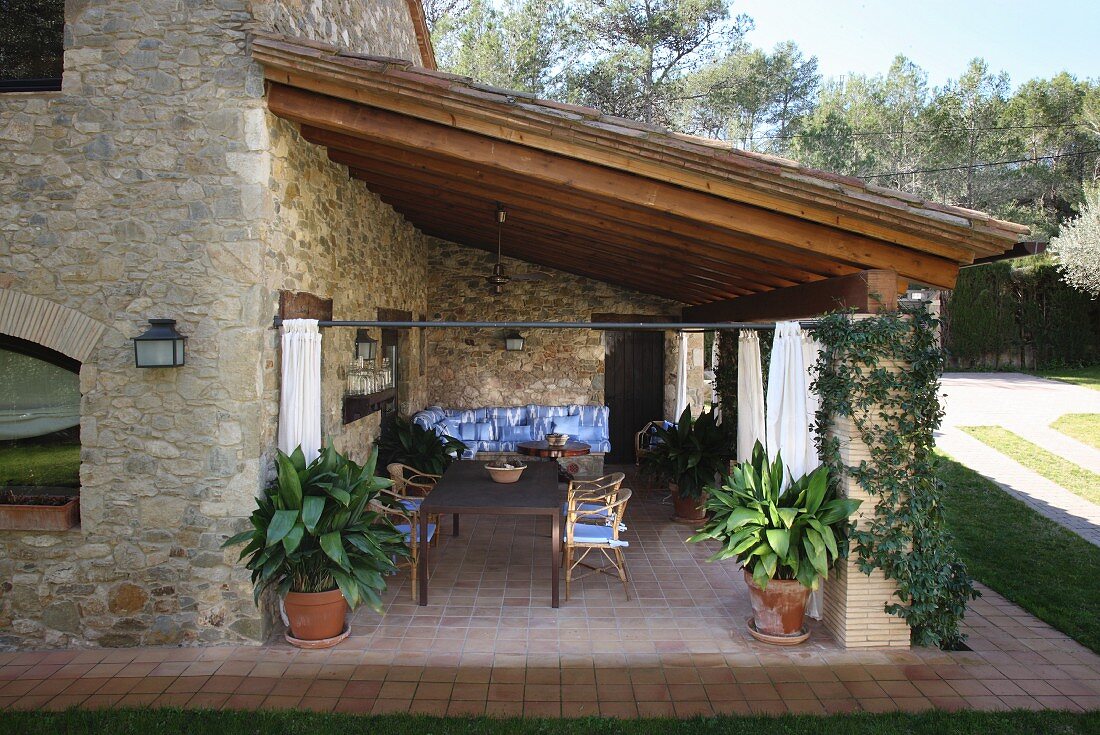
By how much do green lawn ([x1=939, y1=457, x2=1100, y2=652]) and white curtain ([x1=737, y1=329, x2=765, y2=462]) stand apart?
6.15 feet

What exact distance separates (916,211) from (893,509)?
1.92 m

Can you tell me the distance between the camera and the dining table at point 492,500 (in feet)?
→ 17.5

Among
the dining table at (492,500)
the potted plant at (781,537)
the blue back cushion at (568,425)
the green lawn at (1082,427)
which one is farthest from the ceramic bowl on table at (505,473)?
the green lawn at (1082,427)

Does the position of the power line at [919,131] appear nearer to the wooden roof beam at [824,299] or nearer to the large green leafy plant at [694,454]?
the large green leafy plant at [694,454]

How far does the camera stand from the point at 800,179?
4.05 metres

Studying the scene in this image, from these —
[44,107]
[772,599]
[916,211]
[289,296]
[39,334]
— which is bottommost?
[772,599]

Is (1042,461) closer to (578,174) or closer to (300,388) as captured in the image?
(578,174)

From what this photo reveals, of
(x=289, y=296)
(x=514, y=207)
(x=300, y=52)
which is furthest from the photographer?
(x=514, y=207)

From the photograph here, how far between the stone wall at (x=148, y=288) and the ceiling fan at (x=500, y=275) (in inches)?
92.7

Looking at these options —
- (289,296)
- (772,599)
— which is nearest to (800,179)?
(772,599)

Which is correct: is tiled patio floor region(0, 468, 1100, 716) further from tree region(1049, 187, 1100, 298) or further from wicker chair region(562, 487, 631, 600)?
tree region(1049, 187, 1100, 298)

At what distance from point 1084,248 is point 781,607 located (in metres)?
18.7

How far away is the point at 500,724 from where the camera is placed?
12.1 ft

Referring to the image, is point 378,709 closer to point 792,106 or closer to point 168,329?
point 168,329
